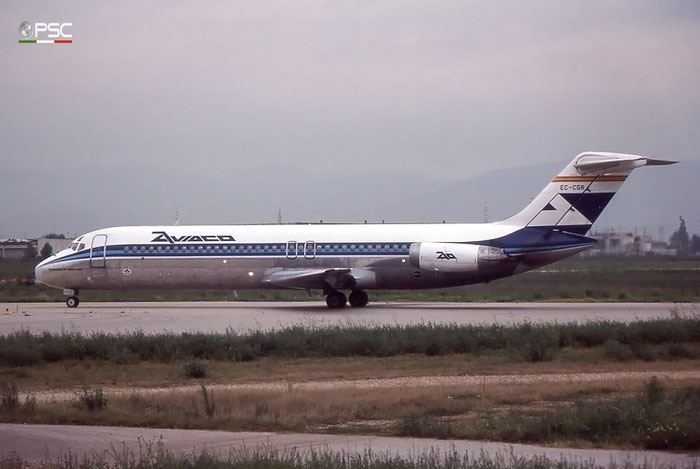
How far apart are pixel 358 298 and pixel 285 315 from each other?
4.45m

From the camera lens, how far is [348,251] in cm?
3459

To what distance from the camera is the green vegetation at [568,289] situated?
126ft

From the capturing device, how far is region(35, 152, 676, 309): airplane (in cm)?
3200

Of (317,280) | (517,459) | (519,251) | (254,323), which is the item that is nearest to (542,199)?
(519,251)

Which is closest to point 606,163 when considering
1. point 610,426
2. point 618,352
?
point 618,352

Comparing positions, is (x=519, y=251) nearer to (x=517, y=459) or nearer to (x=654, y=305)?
(x=654, y=305)

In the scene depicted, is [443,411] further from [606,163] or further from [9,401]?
[606,163]

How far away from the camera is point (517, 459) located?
9.38 metres

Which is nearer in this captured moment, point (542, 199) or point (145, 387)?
point (145, 387)

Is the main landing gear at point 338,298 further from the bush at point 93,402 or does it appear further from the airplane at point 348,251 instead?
the bush at point 93,402

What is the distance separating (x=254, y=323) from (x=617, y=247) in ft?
95.7

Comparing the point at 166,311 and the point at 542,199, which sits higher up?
the point at 542,199

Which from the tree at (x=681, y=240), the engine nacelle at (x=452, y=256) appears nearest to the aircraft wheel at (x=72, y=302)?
the engine nacelle at (x=452, y=256)

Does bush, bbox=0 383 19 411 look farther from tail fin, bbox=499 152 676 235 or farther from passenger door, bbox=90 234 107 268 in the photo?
passenger door, bbox=90 234 107 268
